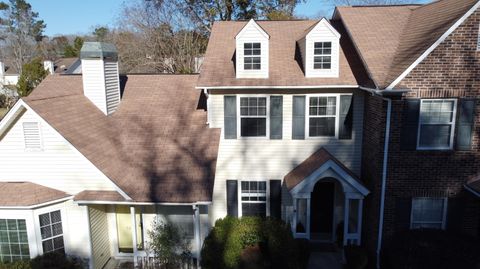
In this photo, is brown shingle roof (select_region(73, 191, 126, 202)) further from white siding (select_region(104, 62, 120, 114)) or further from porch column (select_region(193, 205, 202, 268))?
white siding (select_region(104, 62, 120, 114))

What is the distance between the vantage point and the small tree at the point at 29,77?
3825 centimetres

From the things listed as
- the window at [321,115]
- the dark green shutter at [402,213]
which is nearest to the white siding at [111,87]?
the window at [321,115]

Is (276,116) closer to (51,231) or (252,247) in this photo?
(252,247)

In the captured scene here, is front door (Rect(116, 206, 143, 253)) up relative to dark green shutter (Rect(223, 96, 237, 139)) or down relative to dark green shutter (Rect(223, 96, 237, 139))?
down

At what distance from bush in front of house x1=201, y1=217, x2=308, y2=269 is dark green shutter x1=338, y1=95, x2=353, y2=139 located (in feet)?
12.5

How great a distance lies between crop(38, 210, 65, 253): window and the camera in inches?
Answer: 390

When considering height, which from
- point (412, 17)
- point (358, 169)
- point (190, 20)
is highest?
point (190, 20)

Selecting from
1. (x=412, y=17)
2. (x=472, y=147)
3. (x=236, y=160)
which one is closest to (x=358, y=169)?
(x=472, y=147)

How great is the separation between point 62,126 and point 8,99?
4554 cm

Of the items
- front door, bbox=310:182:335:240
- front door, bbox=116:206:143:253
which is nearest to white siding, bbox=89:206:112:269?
front door, bbox=116:206:143:253

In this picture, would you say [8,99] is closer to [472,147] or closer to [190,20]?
[190,20]

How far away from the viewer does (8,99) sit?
47.0m

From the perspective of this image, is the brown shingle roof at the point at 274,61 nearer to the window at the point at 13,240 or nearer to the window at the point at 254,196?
the window at the point at 254,196

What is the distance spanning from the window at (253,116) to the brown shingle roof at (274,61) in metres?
0.72
